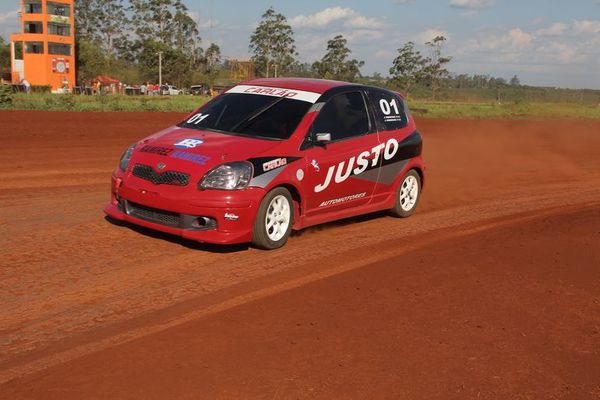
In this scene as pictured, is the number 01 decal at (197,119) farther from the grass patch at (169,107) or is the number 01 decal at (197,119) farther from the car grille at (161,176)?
the grass patch at (169,107)

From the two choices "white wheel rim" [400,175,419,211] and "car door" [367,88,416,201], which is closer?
"car door" [367,88,416,201]

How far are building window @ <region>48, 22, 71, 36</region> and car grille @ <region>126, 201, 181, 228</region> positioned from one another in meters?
77.2

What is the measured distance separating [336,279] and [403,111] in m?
4.00

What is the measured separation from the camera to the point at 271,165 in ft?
22.7

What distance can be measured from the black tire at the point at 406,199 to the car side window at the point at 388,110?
0.71 meters

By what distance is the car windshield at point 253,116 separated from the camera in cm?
749

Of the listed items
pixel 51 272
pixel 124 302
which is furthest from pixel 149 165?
pixel 124 302

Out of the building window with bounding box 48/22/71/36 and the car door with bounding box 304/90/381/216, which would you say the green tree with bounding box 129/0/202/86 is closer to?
the building window with bounding box 48/22/71/36

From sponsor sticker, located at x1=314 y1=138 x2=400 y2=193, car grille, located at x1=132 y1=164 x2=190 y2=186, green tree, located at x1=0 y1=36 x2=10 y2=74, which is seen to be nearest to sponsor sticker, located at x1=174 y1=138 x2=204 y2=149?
car grille, located at x1=132 y1=164 x2=190 y2=186

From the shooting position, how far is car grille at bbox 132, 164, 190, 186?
6.65 meters

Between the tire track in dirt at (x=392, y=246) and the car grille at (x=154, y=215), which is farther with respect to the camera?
the car grille at (x=154, y=215)

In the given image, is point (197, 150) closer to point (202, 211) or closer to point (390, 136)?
point (202, 211)

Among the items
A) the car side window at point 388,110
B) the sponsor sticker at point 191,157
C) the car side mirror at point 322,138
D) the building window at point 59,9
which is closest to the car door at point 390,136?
the car side window at point 388,110

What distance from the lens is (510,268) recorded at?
21.8ft
